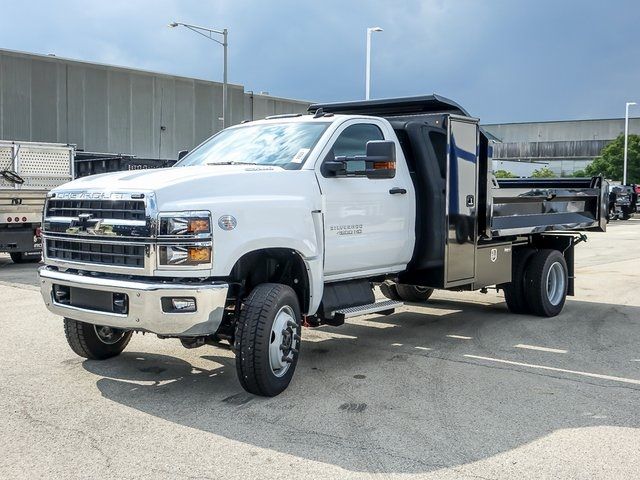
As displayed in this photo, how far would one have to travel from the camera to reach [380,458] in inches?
177

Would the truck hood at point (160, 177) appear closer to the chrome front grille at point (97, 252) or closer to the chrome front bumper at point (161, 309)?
the chrome front grille at point (97, 252)

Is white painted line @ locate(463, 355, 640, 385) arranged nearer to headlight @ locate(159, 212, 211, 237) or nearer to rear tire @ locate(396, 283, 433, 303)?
rear tire @ locate(396, 283, 433, 303)

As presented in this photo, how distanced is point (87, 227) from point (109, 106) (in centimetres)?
3813

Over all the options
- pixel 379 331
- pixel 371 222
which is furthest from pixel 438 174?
pixel 379 331

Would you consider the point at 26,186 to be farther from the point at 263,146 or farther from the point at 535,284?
the point at 535,284

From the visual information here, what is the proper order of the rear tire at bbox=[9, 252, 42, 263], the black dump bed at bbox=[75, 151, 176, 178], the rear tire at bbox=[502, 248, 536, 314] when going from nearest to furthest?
the rear tire at bbox=[502, 248, 536, 314]
the rear tire at bbox=[9, 252, 42, 263]
the black dump bed at bbox=[75, 151, 176, 178]

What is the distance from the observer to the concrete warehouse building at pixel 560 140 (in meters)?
81.1

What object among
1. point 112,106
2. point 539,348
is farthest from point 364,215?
point 112,106

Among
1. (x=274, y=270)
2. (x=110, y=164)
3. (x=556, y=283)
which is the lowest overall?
(x=556, y=283)

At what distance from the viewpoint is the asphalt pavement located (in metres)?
4.40

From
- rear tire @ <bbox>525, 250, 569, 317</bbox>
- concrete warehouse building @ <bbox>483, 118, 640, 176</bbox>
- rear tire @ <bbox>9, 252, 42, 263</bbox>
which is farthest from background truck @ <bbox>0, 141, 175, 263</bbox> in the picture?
concrete warehouse building @ <bbox>483, 118, 640, 176</bbox>

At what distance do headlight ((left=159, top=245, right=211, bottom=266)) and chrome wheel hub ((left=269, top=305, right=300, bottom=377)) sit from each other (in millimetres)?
789

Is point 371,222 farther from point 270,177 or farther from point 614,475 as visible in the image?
point 614,475

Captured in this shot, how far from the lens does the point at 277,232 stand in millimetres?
5672
